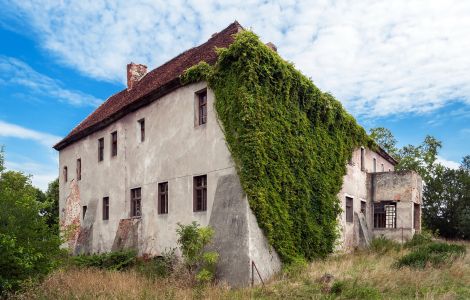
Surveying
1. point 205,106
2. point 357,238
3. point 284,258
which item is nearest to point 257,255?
point 284,258

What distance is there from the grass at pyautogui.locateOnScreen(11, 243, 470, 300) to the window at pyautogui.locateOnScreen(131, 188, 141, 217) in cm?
493

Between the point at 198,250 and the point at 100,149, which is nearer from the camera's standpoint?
the point at 198,250

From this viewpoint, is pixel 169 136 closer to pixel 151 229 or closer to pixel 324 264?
pixel 151 229

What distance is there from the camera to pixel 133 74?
24.9 metres

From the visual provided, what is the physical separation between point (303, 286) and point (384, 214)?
15333 mm

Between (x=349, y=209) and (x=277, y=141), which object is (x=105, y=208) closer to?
(x=277, y=141)

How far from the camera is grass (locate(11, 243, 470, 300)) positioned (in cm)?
1130

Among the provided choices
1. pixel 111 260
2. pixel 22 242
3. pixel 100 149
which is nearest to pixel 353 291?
pixel 22 242

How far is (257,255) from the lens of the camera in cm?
1408

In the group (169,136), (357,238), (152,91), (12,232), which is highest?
(152,91)

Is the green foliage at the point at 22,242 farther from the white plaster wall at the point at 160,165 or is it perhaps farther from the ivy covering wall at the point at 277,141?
the ivy covering wall at the point at 277,141

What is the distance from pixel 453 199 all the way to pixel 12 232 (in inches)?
1539

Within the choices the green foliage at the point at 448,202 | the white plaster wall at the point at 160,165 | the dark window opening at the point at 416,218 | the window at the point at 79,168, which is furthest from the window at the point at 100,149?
the green foliage at the point at 448,202

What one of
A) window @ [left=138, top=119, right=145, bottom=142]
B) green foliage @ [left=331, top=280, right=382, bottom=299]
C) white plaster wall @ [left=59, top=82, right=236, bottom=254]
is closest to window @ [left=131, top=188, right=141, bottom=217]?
white plaster wall @ [left=59, top=82, right=236, bottom=254]
